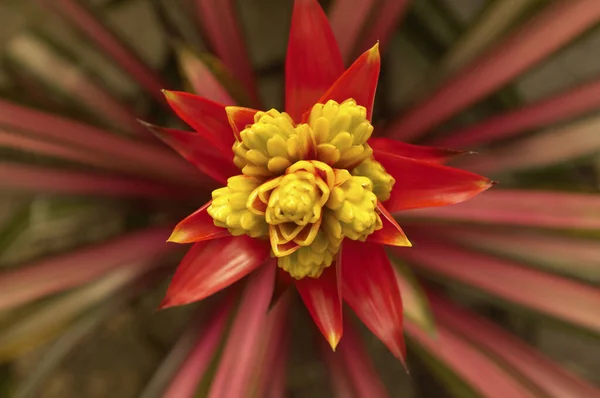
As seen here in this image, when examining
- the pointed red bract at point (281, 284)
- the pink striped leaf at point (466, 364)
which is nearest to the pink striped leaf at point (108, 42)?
the pointed red bract at point (281, 284)

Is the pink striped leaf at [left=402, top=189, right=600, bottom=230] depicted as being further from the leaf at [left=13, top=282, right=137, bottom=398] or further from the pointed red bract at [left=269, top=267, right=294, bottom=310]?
the leaf at [left=13, top=282, right=137, bottom=398]

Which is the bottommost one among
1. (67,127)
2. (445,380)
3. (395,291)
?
(445,380)

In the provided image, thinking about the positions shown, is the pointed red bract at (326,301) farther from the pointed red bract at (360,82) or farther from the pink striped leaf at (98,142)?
the pink striped leaf at (98,142)

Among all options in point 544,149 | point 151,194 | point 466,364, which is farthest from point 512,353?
point 151,194

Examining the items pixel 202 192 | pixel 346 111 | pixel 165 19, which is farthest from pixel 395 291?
pixel 165 19

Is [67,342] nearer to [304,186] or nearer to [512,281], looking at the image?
[304,186]

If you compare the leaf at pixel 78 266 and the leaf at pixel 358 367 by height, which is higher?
the leaf at pixel 78 266

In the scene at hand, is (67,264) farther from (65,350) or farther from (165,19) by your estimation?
(165,19)
